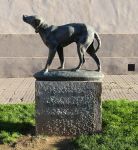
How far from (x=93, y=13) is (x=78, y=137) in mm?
7991

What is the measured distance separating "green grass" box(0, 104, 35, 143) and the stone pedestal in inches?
Answer: 14.2

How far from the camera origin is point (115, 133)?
22.6 ft

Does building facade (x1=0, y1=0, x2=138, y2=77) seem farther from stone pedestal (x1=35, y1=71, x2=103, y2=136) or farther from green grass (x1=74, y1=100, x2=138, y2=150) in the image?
stone pedestal (x1=35, y1=71, x2=103, y2=136)

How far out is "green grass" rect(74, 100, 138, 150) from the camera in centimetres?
642

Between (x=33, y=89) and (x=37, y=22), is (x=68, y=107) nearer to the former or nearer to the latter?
(x=37, y=22)

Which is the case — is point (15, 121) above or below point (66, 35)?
below

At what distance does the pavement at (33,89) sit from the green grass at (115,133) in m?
1.86

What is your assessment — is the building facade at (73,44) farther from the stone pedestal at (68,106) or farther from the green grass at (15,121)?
the stone pedestal at (68,106)

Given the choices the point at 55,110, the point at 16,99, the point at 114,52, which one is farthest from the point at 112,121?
the point at 114,52

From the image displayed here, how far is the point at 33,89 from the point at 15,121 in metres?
4.23

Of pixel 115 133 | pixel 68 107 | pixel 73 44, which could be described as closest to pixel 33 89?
pixel 73 44

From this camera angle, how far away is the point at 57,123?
22.6ft

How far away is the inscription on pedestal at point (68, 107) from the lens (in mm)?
6758

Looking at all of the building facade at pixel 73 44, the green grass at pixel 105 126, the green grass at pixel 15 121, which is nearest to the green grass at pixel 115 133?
the green grass at pixel 105 126
